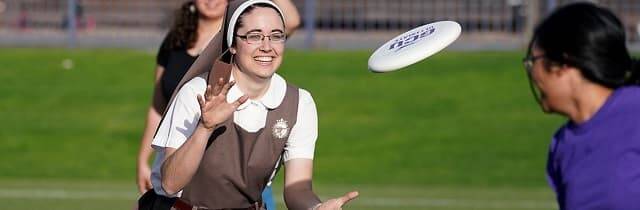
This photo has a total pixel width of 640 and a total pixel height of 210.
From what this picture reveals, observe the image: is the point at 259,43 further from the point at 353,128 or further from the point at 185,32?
the point at 353,128

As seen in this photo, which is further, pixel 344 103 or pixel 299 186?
pixel 344 103

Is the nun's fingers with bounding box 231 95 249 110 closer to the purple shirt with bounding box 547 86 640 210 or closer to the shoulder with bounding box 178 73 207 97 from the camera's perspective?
the shoulder with bounding box 178 73 207 97

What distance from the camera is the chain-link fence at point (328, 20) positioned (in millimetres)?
18531

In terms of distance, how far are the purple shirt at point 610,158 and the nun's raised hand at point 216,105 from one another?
136 cm

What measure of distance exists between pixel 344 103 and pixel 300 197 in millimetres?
11615

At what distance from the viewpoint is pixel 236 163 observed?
5.42 meters

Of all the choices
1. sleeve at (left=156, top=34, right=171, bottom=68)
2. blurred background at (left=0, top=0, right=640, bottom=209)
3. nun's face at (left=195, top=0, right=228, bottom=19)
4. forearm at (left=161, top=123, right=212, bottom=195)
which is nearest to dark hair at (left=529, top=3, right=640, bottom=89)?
forearm at (left=161, top=123, right=212, bottom=195)

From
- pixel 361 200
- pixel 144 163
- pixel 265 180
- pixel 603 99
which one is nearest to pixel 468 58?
pixel 361 200

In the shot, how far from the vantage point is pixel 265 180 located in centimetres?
556

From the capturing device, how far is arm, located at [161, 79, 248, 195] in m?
4.98

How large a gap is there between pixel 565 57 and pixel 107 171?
11995mm

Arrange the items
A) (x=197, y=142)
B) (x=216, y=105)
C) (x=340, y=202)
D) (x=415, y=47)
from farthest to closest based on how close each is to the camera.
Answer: (x=340, y=202), (x=197, y=142), (x=216, y=105), (x=415, y=47)

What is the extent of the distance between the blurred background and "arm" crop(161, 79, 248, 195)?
7.00m

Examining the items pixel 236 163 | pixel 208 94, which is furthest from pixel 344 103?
pixel 208 94
